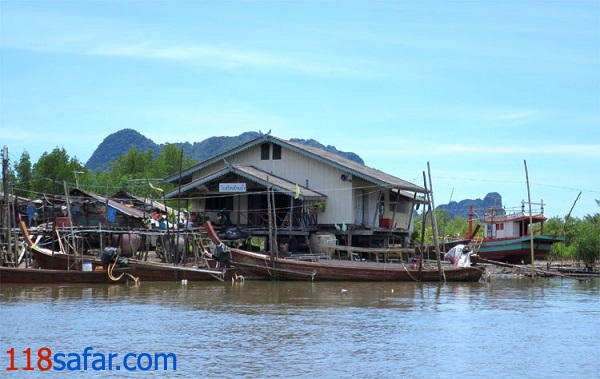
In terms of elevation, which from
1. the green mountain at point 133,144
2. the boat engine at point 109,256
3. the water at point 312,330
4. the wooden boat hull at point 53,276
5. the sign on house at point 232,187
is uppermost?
the green mountain at point 133,144

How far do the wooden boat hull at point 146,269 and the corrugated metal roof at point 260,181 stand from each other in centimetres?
504

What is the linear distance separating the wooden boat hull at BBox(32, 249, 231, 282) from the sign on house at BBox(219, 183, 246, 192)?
5749mm

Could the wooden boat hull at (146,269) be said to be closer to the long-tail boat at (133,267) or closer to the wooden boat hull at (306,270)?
the long-tail boat at (133,267)

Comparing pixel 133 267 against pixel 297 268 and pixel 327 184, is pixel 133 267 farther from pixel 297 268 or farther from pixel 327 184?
pixel 327 184

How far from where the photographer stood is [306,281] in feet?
102

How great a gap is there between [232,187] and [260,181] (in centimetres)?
199

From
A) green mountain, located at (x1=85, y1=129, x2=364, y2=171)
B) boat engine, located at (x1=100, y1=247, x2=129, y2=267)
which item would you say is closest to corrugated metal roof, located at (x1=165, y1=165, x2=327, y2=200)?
boat engine, located at (x1=100, y1=247, x2=129, y2=267)

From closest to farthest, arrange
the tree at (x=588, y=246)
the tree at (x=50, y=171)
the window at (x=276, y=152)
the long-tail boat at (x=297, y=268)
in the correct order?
the long-tail boat at (x=297, y=268)
the window at (x=276, y=152)
the tree at (x=588, y=246)
the tree at (x=50, y=171)

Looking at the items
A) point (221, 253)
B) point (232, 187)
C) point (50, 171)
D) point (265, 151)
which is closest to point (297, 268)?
point (221, 253)

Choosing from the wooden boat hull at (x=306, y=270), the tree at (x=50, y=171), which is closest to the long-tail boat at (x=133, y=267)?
the wooden boat hull at (x=306, y=270)

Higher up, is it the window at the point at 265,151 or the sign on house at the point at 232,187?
the window at the point at 265,151

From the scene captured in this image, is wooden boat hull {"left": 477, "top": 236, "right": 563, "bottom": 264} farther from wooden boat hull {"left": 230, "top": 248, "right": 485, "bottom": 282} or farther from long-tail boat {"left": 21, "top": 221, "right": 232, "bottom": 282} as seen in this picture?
long-tail boat {"left": 21, "top": 221, "right": 232, "bottom": 282}

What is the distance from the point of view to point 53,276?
2741 cm

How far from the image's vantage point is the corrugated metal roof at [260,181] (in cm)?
3359
